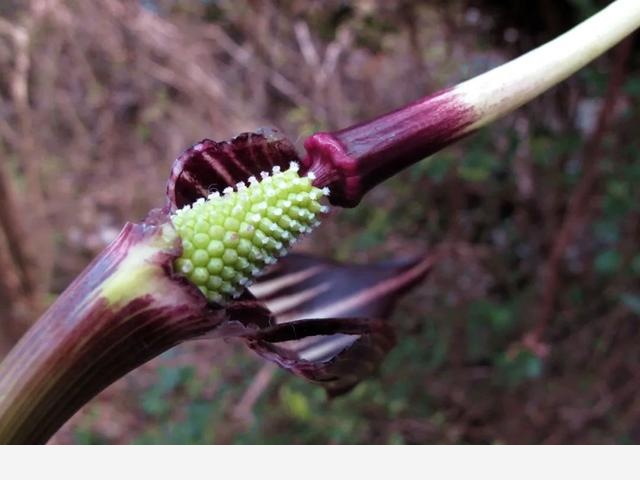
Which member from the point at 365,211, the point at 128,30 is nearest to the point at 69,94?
the point at 128,30

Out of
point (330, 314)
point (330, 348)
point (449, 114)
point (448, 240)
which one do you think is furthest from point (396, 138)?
point (448, 240)

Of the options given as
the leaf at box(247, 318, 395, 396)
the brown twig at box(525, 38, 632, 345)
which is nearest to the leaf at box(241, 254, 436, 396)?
the leaf at box(247, 318, 395, 396)

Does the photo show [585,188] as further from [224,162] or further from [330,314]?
[224,162]

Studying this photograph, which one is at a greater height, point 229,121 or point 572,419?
point 229,121

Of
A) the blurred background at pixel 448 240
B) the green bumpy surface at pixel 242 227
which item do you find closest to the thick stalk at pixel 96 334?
the green bumpy surface at pixel 242 227

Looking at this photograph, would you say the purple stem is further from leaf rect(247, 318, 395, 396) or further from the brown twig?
the brown twig

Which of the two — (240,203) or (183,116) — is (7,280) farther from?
(240,203)
